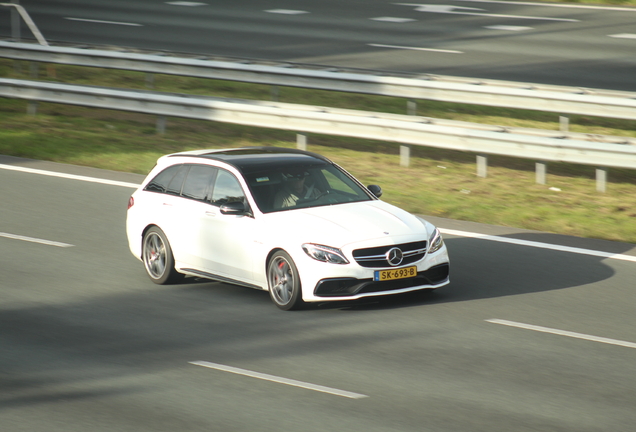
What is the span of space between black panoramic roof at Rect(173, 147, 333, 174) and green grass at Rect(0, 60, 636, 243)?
11.6 ft

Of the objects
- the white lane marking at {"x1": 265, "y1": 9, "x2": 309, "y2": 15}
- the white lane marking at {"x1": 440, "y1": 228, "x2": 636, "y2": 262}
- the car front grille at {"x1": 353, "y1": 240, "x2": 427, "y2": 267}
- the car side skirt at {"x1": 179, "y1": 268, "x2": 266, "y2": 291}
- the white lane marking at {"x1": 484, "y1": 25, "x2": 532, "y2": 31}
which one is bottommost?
the white lane marking at {"x1": 440, "y1": 228, "x2": 636, "y2": 262}

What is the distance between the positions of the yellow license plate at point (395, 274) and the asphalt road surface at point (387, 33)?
39.9ft

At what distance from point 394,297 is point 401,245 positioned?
85 cm

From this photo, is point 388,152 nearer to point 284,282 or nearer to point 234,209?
point 234,209

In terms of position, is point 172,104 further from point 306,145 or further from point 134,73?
point 134,73

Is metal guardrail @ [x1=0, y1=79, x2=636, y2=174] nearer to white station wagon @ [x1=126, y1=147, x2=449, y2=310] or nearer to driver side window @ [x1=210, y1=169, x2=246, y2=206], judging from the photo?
white station wagon @ [x1=126, y1=147, x2=449, y2=310]

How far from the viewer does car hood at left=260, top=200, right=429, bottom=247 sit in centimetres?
941

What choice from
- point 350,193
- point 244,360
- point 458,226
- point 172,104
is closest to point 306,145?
point 172,104

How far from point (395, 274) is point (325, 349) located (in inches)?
53.5

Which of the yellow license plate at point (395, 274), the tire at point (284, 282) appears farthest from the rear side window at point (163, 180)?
the yellow license plate at point (395, 274)

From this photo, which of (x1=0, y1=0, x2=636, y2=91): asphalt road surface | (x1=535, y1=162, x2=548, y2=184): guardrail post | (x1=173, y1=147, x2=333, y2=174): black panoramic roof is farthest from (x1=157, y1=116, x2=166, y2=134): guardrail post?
(x1=173, y1=147, x2=333, y2=174): black panoramic roof

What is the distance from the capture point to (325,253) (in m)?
9.34

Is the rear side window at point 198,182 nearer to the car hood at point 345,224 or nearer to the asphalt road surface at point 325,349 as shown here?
the asphalt road surface at point 325,349

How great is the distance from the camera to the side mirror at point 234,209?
10.0m
